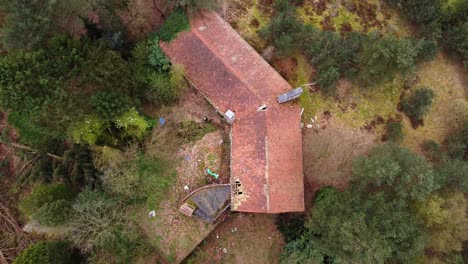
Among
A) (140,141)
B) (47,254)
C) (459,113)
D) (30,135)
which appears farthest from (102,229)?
(459,113)

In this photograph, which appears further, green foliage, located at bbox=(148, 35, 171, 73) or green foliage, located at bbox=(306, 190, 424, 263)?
green foliage, located at bbox=(148, 35, 171, 73)

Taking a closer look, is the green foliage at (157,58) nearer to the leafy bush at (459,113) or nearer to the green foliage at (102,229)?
the green foliage at (102,229)

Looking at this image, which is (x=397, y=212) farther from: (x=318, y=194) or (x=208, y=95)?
(x=208, y=95)

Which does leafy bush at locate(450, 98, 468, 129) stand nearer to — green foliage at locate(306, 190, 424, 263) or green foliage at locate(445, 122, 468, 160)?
green foliage at locate(445, 122, 468, 160)

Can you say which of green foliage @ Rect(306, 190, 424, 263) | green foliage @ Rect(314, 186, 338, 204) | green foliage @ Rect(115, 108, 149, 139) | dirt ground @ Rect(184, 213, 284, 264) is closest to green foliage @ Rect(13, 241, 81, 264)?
green foliage @ Rect(115, 108, 149, 139)

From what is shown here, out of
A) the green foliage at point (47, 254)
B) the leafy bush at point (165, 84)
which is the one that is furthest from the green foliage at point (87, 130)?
the green foliage at point (47, 254)

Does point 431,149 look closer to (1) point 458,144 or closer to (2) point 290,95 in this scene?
(1) point 458,144
